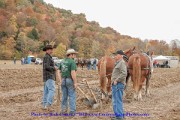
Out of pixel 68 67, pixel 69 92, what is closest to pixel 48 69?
pixel 68 67

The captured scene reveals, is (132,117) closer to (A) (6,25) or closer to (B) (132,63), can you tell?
(B) (132,63)

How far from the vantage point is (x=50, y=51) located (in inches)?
406

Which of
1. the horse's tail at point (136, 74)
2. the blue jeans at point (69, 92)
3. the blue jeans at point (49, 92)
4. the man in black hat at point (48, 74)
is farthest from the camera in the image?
the horse's tail at point (136, 74)

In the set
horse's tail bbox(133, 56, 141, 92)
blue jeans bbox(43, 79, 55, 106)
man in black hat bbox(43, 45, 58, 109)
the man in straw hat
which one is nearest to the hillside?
horse's tail bbox(133, 56, 141, 92)

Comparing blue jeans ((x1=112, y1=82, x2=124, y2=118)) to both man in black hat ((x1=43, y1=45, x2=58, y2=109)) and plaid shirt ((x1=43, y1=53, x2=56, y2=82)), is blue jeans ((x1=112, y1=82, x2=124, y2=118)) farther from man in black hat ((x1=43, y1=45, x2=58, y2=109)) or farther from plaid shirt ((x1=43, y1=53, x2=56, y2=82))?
plaid shirt ((x1=43, y1=53, x2=56, y2=82))

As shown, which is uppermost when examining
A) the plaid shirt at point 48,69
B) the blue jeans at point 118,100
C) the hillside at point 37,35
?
the hillside at point 37,35

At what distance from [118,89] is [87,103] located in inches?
76.3

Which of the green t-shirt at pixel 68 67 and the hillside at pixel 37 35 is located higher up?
the hillside at pixel 37 35

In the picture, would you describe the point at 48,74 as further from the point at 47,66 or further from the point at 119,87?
the point at 119,87

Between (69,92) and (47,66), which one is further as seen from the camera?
(47,66)

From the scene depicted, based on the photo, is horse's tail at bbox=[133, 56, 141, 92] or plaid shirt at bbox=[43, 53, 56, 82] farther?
horse's tail at bbox=[133, 56, 141, 92]

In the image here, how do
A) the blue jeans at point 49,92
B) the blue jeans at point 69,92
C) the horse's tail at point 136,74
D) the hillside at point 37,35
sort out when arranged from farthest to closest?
1. the hillside at point 37,35
2. the horse's tail at point 136,74
3. the blue jeans at point 49,92
4. the blue jeans at point 69,92

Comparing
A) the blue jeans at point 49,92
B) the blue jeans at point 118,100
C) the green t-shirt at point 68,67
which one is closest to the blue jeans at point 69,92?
the green t-shirt at point 68,67

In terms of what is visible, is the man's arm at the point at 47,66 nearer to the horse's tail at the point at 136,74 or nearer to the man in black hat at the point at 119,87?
the man in black hat at the point at 119,87
